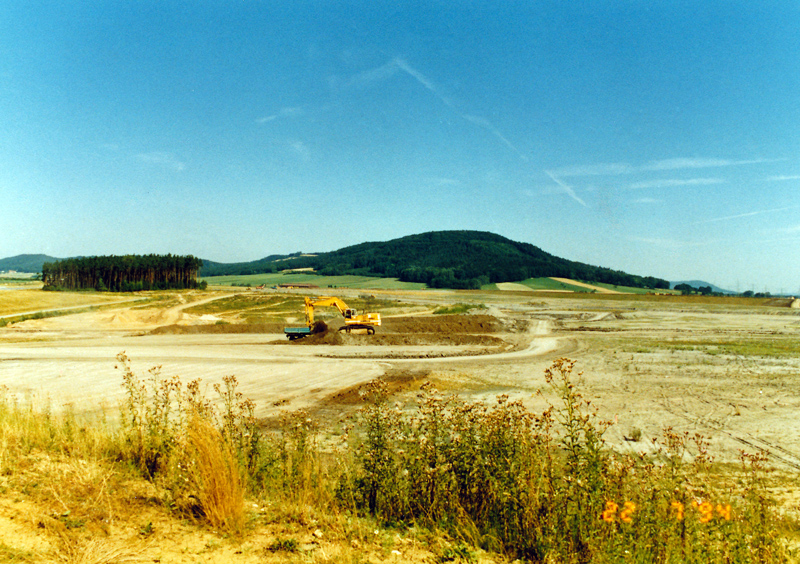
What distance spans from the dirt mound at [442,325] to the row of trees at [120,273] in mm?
82959

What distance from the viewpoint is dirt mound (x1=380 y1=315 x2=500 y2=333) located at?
4306 cm

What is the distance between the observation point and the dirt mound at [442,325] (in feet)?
141

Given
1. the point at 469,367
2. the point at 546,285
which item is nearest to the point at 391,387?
the point at 469,367

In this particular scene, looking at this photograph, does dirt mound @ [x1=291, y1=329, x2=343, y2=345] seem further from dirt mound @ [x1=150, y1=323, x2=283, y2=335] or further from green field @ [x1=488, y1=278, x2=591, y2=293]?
green field @ [x1=488, y1=278, x2=591, y2=293]

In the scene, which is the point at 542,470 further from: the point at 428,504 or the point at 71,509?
the point at 71,509

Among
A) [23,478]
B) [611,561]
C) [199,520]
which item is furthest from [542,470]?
[23,478]

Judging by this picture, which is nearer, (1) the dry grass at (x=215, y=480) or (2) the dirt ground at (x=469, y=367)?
(1) the dry grass at (x=215, y=480)

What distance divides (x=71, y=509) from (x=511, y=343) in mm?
33638

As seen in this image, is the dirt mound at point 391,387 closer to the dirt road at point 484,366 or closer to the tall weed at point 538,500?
the dirt road at point 484,366

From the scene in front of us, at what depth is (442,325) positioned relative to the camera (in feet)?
144

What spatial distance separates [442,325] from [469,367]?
18.3 metres

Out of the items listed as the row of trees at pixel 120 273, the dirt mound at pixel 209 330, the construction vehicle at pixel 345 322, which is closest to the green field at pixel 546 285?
the row of trees at pixel 120 273

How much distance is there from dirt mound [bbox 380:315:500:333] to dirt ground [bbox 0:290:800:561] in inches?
6.3

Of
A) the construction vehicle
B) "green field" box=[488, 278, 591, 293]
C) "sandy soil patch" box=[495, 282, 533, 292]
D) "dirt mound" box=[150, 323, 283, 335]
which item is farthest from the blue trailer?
"green field" box=[488, 278, 591, 293]
